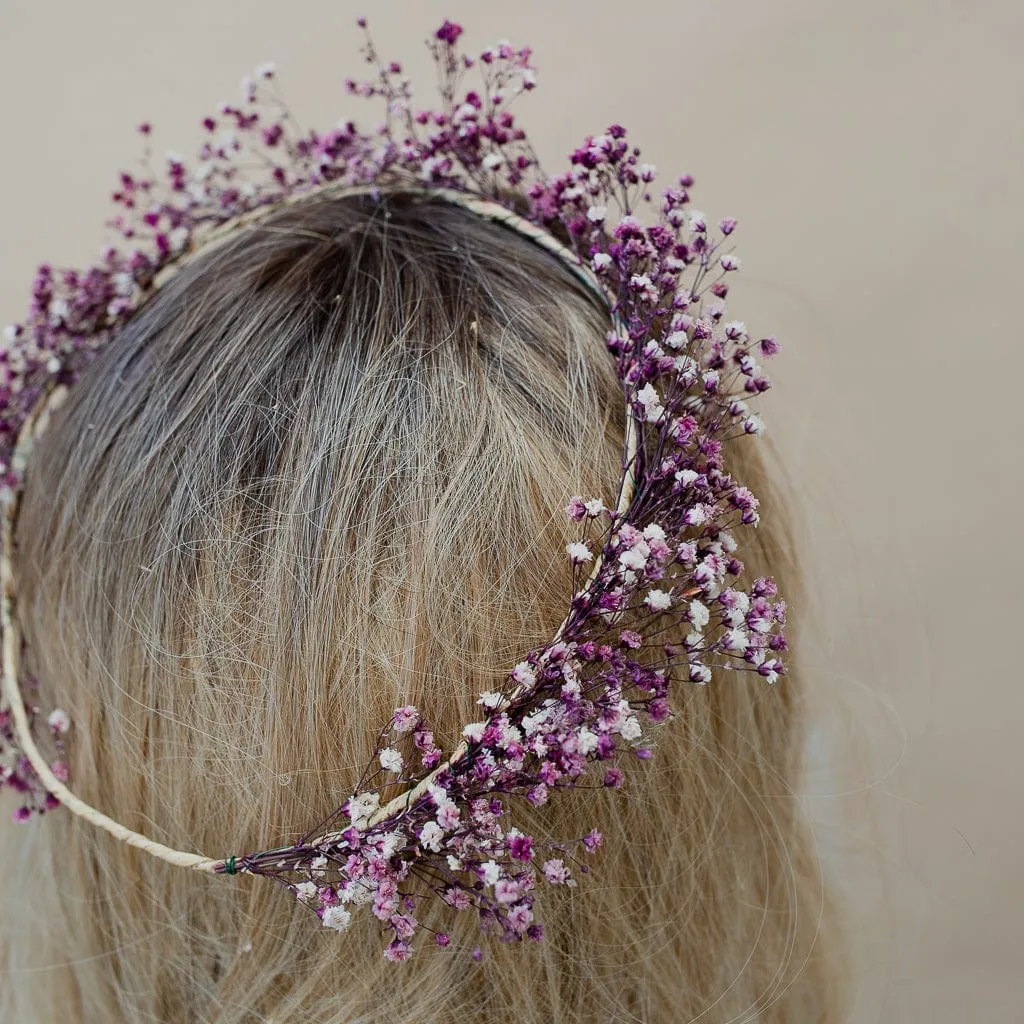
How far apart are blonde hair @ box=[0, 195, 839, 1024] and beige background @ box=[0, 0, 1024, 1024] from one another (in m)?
0.69

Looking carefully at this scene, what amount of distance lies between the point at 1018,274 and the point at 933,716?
71 centimetres

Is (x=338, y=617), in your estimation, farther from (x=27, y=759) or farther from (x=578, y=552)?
(x=27, y=759)

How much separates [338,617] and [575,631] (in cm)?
16

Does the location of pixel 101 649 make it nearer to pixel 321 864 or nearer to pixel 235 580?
pixel 235 580

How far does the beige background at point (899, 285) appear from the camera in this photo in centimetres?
135

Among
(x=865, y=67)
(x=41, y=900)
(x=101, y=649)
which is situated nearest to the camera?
(x=101, y=649)

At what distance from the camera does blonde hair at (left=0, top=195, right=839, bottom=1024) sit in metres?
0.60

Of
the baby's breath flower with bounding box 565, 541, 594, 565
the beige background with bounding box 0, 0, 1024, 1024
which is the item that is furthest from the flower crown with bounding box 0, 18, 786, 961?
the beige background with bounding box 0, 0, 1024, 1024

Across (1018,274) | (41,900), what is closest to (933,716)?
(1018,274)

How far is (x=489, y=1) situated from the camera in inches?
59.0

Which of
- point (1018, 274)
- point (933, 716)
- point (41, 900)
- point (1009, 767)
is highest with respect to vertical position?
point (1018, 274)

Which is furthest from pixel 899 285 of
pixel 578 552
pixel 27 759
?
pixel 27 759

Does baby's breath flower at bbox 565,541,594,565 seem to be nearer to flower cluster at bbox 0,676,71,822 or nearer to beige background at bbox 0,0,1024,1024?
flower cluster at bbox 0,676,71,822

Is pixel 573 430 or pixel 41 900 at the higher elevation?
pixel 573 430
